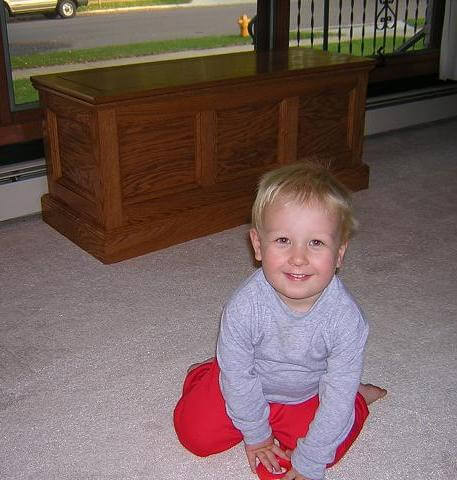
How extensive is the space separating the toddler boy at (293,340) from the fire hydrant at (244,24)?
3.22 m

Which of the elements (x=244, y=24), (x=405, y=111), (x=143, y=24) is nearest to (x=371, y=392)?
(x=405, y=111)

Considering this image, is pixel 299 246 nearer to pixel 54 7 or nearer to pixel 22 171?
pixel 22 171

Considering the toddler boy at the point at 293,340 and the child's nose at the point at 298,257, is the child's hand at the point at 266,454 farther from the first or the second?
the child's nose at the point at 298,257

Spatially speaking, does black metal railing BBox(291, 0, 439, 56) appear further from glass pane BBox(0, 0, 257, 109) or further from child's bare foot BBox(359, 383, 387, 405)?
child's bare foot BBox(359, 383, 387, 405)

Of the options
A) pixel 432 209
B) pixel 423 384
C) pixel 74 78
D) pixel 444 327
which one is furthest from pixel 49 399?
pixel 432 209

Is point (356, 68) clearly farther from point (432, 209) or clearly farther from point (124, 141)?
point (124, 141)

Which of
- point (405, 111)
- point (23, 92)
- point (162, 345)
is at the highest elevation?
point (23, 92)

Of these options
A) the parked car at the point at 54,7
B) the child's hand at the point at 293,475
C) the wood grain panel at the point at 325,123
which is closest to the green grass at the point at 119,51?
the parked car at the point at 54,7

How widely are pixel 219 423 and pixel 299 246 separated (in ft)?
1.54

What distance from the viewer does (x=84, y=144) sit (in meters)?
2.38

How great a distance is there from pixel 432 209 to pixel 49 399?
1.80 meters

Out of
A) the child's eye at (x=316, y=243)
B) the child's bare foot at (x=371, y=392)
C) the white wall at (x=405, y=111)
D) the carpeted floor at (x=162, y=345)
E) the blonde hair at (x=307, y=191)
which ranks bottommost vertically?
the carpeted floor at (x=162, y=345)

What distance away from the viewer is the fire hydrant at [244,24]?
169 inches

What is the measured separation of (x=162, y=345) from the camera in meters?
1.90
